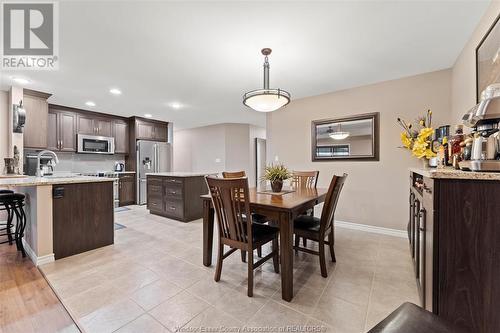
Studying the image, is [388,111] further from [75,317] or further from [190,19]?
[75,317]

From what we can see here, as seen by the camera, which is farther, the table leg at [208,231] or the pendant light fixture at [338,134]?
the pendant light fixture at [338,134]

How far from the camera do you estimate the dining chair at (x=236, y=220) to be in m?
1.70

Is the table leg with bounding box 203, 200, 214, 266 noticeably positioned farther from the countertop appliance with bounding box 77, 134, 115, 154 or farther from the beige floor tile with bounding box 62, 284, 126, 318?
the countertop appliance with bounding box 77, 134, 115, 154

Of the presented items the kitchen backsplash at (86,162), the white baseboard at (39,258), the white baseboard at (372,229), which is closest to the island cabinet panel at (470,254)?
the white baseboard at (372,229)

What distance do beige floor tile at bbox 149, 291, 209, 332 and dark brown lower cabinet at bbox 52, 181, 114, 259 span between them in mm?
1624

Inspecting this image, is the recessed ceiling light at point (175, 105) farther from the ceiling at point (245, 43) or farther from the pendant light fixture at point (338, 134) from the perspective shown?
the pendant light fixture at point (338, 134)

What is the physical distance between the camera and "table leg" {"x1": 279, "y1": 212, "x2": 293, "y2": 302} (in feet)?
5.40

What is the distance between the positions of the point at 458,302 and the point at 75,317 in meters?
2.30

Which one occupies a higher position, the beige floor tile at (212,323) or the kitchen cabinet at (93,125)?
the kitchen cabinet at (93,125)

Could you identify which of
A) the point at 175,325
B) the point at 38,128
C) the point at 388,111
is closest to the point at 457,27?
the point at 388,111

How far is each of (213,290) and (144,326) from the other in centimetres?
55

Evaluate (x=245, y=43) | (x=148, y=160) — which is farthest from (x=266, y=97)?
(x=148, y=160)

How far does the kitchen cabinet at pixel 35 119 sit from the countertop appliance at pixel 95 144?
0.94m

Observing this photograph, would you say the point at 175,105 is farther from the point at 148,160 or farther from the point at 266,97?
the point at 266,97
